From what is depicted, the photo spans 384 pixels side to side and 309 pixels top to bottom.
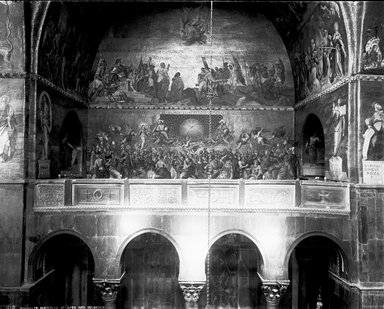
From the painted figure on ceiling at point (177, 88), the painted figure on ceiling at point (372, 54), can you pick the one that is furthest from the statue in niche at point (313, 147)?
the painted figure on ceiling at point (177, 88)

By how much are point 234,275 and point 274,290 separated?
410cm

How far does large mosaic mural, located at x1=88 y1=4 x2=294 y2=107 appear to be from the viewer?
1844 cm

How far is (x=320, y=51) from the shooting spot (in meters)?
14.6

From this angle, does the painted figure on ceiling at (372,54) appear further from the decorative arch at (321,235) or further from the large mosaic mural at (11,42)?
the large mosaic mural at (11,42)

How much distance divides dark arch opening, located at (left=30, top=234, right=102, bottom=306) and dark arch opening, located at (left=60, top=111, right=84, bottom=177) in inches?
118

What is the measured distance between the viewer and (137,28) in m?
18.5

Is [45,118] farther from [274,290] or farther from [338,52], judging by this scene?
[338,52]

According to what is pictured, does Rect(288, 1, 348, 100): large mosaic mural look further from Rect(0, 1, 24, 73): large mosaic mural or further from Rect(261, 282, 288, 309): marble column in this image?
Rect(0, 1, 24, 73): large mosaic mural

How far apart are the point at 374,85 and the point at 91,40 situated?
475 inches

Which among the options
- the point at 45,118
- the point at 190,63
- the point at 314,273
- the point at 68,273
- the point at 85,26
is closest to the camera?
the point at 45,118

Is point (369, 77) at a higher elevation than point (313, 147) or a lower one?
higher

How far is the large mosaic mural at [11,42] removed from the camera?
12.2m

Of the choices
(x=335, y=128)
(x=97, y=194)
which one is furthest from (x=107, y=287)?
(x=335, y=128)

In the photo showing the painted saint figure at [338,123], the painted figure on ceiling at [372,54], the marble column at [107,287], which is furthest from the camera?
the painted saint figure at [338,123]
